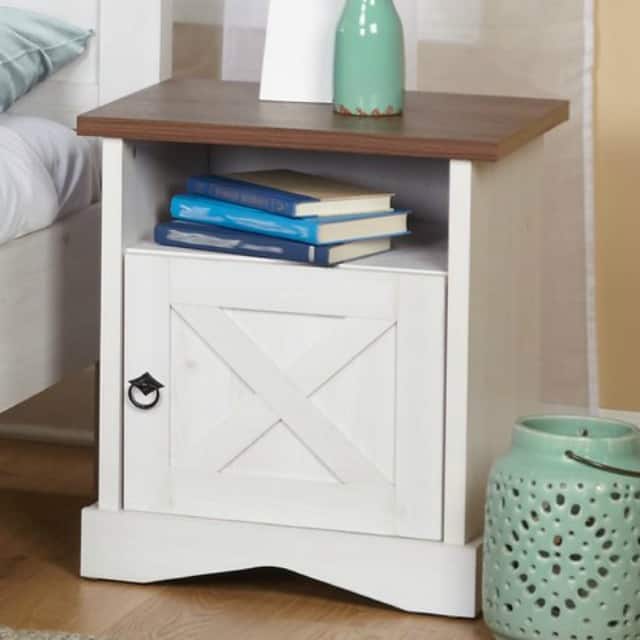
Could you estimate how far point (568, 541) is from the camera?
5.01ft

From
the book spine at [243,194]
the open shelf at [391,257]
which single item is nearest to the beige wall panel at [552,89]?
the open shelf at [391,257]

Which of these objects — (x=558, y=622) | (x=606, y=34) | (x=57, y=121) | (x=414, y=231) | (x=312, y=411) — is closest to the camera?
(x=558, y=622)

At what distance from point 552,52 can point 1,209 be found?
90cm

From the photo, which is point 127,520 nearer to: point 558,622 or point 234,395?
point 234,395

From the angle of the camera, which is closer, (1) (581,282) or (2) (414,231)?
(2) (414,231)

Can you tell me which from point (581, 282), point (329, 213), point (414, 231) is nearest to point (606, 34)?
point (581, 282)

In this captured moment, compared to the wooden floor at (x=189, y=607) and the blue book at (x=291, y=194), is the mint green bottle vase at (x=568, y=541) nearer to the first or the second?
the wooden floor at (x=189, y=607)

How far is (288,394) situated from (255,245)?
6.4 inches

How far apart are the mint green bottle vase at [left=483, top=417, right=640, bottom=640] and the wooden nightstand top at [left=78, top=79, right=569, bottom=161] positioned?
0.31m

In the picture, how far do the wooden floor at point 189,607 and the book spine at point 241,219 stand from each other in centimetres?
40

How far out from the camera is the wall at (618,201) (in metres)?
2.25

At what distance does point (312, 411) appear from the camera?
1.67 meters

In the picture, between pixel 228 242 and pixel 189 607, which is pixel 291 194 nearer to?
pixel 228 242

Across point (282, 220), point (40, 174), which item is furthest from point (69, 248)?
point (282, 220)
